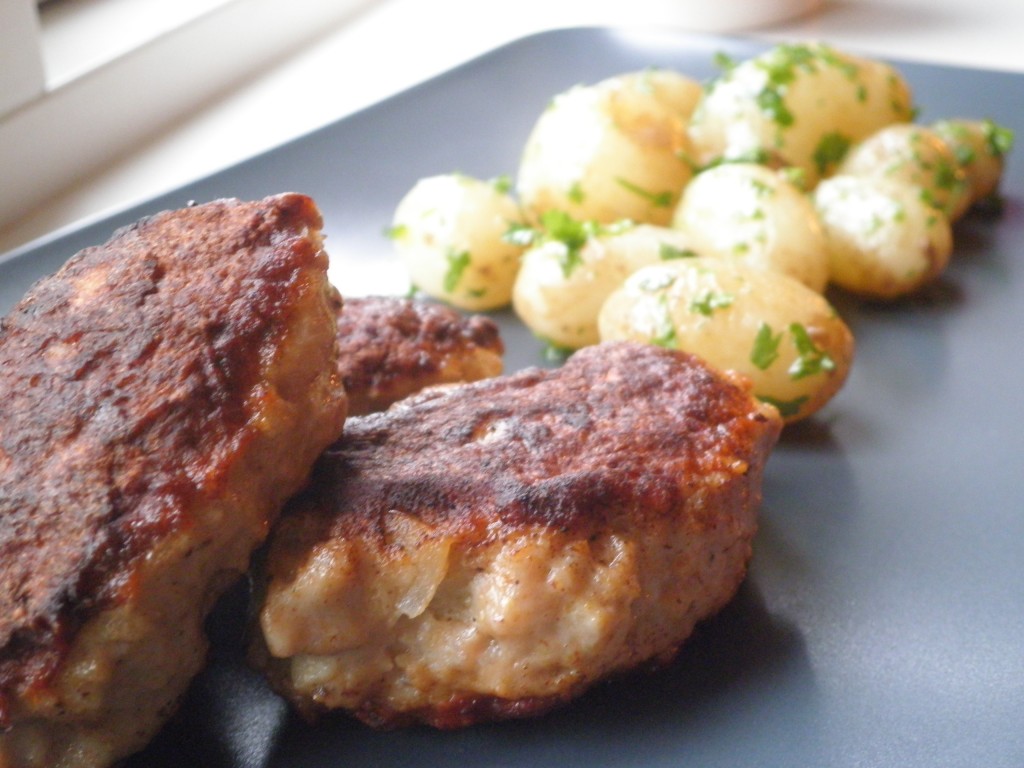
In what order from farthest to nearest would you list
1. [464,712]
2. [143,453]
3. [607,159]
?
[607,159], [464,712], [143,453]

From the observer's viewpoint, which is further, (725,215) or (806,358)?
(725,215)

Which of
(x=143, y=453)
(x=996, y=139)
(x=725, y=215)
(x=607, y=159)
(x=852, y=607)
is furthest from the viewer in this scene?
(x=996, y=139)

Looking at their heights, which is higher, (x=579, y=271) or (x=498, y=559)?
(x=498, y=559)

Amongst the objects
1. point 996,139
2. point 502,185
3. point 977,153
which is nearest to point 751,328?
point 502,185

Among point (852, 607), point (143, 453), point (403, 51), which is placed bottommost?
point (403, 51)

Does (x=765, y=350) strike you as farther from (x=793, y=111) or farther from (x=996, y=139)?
(x=996, y=139)

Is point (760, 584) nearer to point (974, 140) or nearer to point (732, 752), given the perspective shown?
point (732, 752)
